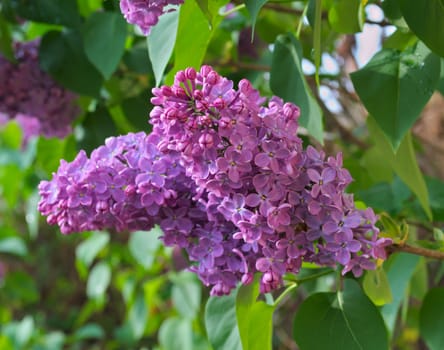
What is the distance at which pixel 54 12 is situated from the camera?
37.9 inches

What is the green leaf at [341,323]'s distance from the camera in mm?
586

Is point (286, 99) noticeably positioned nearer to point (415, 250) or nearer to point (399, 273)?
point (415, 250)

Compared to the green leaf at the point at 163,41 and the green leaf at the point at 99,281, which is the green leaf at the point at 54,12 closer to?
the green leaf at the point at 163,41

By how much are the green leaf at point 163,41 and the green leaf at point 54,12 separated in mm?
313

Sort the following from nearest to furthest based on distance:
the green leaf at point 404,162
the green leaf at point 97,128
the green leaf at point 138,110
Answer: the green leaf at point 404,162
the green leaf at point 138,110
the green leaf at point 97,128

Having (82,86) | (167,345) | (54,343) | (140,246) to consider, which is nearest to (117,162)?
(82,86)

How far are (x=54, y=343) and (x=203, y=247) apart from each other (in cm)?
166

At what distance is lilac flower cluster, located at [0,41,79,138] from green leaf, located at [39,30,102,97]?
0.03 meters

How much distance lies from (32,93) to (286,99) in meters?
0.48

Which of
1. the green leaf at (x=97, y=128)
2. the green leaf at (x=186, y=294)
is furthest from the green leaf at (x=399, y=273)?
the green leaf at (x=186, y=294)

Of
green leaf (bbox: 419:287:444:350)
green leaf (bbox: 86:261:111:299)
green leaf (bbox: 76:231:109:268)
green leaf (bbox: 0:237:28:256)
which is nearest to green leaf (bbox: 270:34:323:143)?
green leaf (bbox: 419:287:444:350)

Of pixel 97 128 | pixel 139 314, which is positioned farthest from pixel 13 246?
pixel 97 128

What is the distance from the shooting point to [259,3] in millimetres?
542

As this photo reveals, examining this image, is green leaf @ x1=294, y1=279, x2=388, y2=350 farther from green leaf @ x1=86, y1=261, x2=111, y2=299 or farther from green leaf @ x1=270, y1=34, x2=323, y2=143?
green leaf @ x1=86, y1=261, x2=111, y2=299
